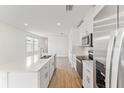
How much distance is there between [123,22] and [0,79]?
2343 mm

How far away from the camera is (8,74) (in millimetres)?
2551

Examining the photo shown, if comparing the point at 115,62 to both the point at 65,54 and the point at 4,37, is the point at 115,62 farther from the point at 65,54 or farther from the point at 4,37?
the point at 65,54

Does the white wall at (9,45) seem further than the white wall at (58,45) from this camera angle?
No

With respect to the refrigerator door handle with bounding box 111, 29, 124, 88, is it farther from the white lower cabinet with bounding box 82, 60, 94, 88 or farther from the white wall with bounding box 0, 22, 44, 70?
the white wall with bounding box 0, 22, 44, 70

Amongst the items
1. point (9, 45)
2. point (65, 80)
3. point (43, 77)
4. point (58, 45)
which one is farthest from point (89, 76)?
point (58, 45)

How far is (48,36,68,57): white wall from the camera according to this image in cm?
1517

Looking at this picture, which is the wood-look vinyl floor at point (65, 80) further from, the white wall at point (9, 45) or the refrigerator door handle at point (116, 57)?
the refrigerator door handle at point (116, 57)

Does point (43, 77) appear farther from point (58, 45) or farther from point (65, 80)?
point (58, 45)

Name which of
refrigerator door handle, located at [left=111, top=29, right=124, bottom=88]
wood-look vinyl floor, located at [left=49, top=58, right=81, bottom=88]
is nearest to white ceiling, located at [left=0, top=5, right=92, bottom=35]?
wood-look vinyl floor, located at [left=49, top=58, right=81, bottom=88]

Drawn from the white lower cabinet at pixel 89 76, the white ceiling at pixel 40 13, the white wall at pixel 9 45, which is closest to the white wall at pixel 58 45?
the white wall at pixel 9 45

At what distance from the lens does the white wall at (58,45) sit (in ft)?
49.8

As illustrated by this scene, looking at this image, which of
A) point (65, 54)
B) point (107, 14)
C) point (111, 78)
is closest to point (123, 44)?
point (111, 78)

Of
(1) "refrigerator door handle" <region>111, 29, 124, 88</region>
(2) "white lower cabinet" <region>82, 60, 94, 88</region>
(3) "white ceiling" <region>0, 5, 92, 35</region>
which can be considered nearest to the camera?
(1) "refrigerator door handle" <region>111, 29, 124, 88</region>

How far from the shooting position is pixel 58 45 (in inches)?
600
